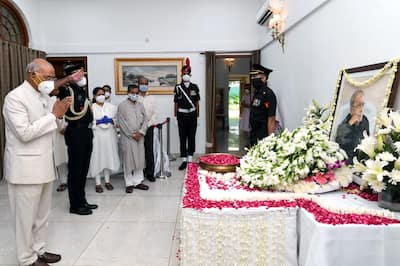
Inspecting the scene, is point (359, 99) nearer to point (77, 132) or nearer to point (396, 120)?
point (396, 120)

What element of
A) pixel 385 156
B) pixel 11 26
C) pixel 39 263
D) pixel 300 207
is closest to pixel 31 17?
pixel 11 26

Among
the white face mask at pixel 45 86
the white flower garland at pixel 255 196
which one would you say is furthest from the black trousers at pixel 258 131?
the white face mask at pixel 45 86

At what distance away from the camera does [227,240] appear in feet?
6.92

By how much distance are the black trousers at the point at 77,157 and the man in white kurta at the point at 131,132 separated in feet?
2.95

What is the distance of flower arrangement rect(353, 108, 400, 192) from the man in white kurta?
3455 mm

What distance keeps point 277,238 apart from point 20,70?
18.7 feet

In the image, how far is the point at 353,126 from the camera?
2.46 metres

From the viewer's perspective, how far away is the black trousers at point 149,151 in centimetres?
538

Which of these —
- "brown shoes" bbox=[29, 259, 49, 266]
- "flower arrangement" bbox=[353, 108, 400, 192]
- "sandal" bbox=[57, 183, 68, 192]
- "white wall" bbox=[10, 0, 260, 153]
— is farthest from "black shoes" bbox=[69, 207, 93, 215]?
"white wall" bbox=[10, 0, 260, 153]

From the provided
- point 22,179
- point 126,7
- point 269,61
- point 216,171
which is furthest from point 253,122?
point 126,7

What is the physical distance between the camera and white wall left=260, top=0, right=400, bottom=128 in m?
2.35

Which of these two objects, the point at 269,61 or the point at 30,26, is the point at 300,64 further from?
the point at 30,26

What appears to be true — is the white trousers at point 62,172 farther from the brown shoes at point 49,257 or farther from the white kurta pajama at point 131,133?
the brown shoes at point 49,257

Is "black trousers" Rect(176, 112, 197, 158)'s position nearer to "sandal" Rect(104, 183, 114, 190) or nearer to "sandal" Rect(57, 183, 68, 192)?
"sandal" Rect(104, 183, 114, 190)
